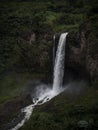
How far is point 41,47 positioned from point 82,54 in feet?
25.6

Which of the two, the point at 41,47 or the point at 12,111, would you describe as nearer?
the point at 12,111

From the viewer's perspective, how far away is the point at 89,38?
1587 inches

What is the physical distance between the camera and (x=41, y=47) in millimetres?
47812

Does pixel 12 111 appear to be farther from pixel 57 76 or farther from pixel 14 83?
pixel 57 76

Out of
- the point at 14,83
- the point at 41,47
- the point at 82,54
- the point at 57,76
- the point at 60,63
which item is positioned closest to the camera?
the point at 82,54

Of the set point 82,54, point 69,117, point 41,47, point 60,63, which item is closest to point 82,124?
point 69,117

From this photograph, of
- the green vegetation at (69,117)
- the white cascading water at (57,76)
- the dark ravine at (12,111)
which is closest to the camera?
the green vegetation at (69,117)

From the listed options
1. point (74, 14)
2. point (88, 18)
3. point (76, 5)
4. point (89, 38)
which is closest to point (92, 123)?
point (89, 38)

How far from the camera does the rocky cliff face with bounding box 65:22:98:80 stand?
127 feet

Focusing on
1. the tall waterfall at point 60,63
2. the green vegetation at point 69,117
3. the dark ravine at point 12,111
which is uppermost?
the tall waterfall at point 60,63

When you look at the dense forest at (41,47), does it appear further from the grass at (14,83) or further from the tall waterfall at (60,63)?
the tall waterfall at (60,63)

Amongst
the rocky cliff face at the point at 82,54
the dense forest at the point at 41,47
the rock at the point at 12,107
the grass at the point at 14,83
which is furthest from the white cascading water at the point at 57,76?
the rock at the point at 12,107

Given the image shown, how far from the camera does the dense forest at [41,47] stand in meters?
32.6

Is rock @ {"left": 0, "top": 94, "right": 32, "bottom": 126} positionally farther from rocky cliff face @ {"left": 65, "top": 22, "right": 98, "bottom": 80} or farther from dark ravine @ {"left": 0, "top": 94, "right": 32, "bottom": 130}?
rocky cliff face @ {"left": 65, "top": 22, "right": 98, "bottom": 80}
